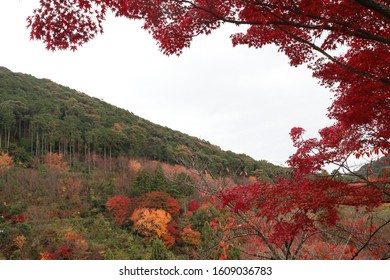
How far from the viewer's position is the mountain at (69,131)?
45.2 metres

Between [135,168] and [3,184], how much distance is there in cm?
1913

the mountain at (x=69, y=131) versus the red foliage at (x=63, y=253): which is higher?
the mountain at (x=69, y=131)

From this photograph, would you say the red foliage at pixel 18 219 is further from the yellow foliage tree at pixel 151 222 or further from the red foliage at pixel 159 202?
the red foliage at pixel 159 202

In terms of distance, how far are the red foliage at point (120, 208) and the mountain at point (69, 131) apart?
29.6 feet

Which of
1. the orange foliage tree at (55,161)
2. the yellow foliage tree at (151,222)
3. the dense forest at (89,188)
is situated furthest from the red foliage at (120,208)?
the orange foliage tree at (55,161)

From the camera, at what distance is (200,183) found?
494 cm

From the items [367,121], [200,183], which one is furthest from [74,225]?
[367,121]

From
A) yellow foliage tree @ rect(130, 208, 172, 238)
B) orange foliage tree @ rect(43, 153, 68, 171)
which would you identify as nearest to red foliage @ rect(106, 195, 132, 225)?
yellow foliage tree @ rect(130, 208, 172, 238)

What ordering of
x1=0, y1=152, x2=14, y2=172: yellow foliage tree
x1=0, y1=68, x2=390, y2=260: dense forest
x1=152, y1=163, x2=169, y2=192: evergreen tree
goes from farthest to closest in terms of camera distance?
x1=0, y1=152, x2=14, y2=172: yellow foliage tree
x1=152, y1=163, x2=169, y2=192: evergreen tree
x1=0, y1=68, x2=390, y2=260: dense forest

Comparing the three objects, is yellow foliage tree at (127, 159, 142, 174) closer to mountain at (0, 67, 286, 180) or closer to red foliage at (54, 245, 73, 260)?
mountain at (0, 67, 286, 180)

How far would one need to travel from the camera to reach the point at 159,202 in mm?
32250

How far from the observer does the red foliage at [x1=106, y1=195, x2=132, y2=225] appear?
102 ft

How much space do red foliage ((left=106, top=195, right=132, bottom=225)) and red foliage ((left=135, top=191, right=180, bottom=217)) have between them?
3.59 feet

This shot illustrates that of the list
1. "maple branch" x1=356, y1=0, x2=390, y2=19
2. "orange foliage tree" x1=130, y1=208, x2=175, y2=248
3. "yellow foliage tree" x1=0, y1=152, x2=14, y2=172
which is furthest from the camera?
"yellow foliage tree" x1=0, y1=152, x2=14, y2=172
